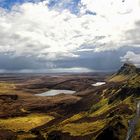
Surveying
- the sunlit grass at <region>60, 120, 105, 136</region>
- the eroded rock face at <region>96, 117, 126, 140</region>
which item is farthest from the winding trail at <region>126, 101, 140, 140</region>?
the sunlit grass at <region>60, 120, 105, 136</region>

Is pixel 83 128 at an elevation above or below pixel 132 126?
below

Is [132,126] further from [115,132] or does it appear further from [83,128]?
[83,128]

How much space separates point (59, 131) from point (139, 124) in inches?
2086

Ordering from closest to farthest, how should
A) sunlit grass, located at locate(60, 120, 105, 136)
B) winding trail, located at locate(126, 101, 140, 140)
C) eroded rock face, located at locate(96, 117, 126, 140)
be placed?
1. winding trail, located at locate(126, 101, 140, 140)
2. eroded rock face, located at locate(96, 117, 126, 140)
3. sunlit grass, located at locate(60, 120, 105, 136)

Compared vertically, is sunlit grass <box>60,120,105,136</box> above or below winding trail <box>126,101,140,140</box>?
below

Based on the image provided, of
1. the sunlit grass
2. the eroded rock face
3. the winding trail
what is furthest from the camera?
the sunlit grass

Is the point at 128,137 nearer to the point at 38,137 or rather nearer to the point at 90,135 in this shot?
the point at 90,135

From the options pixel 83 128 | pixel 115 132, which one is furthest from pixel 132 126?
pixel 83 128

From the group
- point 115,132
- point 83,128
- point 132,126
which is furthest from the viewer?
point 83,128

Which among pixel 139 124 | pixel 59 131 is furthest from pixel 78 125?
pixel 139 124

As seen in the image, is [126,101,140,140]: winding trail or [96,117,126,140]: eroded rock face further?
[96,117,126,140]: eroded rock face

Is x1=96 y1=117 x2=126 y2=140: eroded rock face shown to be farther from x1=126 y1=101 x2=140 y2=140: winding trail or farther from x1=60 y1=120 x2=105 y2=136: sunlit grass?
x1=60 y1=120 x2=105 y2=136: sunlit grass

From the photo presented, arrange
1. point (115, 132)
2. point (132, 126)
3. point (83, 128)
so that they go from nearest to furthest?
point (115, 132), point (132, 126), point (83, 128)

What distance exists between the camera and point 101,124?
181625 mm
